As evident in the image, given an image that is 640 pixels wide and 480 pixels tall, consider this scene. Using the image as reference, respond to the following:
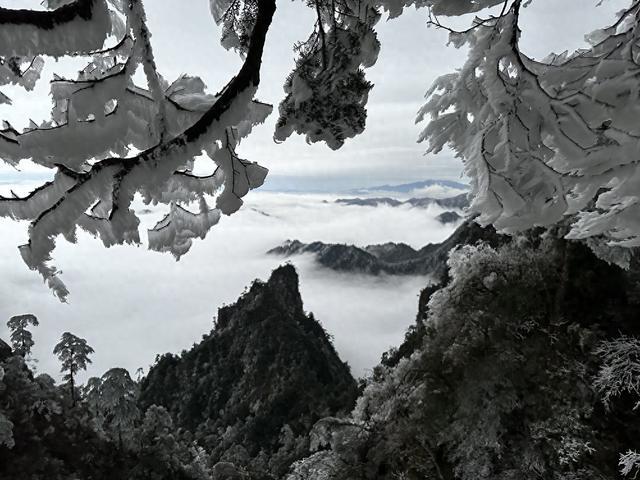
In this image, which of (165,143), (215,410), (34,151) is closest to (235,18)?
(165,143)

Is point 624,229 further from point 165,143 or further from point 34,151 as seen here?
point 34,151

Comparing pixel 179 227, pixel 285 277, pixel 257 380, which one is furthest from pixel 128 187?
pixel 285 277

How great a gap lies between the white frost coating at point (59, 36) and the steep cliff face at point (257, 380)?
59984 mm

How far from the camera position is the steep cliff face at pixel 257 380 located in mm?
69625

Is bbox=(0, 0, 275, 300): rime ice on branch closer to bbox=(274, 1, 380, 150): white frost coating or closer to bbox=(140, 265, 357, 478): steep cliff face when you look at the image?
bbox=(274, 1, 380, 150): white frost coating

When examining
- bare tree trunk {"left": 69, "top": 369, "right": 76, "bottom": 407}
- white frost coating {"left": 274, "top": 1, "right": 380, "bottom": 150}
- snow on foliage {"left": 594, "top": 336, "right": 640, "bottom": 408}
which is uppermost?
bare tree trunk {"left": 69, "top": 369, "right": 76, "bottom": 407}

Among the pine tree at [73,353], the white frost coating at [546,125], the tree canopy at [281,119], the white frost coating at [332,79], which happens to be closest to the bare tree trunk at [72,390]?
the pine tree at [73,353]

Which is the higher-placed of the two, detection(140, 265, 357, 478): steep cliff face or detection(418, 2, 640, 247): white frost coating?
detection(140, 265, 357, 478): steep cliff face

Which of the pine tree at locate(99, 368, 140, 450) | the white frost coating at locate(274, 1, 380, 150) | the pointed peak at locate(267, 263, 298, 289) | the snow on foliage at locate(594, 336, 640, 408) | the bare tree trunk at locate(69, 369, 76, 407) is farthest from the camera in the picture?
the pointed peak at locate(267, 263, 298, 289)

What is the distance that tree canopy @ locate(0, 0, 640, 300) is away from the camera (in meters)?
1.98

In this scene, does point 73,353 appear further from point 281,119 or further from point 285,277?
point 285,277

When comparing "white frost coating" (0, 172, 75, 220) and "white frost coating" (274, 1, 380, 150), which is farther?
"white frost coating" (274, 1, 380, 150)

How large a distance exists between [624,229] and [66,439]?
3685 centimetres

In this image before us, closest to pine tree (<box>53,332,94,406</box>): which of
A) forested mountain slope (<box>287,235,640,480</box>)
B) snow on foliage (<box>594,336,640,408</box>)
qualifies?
forested mountain slope (<box>287,235,640,480</box>)
